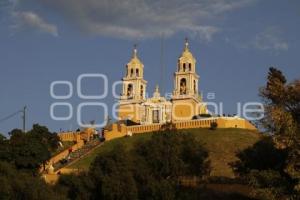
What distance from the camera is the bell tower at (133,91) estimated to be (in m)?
80.1

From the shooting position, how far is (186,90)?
7869 cm

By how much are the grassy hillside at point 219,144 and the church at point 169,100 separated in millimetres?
10432

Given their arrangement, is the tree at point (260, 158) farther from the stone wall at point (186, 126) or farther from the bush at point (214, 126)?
the stone wall at point (186, 126)

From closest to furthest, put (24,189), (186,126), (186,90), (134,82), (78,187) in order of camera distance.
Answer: (24,189)
(78,187)
(186,126)
(186,90)
(134,82)

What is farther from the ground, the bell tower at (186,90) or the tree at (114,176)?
the bell tower at (186,90)

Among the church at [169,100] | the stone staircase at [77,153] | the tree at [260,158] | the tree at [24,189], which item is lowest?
the tree at [24,189]

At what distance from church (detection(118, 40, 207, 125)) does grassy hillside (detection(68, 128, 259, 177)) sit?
10432 millimetres

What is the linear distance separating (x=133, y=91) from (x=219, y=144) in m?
23.7

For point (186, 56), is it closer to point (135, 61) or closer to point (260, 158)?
Answer: point (135, 61)

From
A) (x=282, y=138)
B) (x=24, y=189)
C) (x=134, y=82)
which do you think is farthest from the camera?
(x=134, y=82)

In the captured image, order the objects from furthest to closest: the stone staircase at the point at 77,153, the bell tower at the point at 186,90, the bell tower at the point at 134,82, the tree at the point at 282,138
Result: 1. the bell tower at the point at 134,82
2. the bell tower at the point at 186,90
3. the stone staircase at the point at 77,153
4. the tree at the point at 282,138

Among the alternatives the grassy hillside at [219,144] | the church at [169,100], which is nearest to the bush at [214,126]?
the grassy hillside at [219,144]

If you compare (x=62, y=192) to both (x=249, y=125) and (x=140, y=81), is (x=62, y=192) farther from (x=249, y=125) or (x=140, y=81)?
(x=140, y=81)

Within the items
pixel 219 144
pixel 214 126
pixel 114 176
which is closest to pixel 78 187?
pixel 114 176
